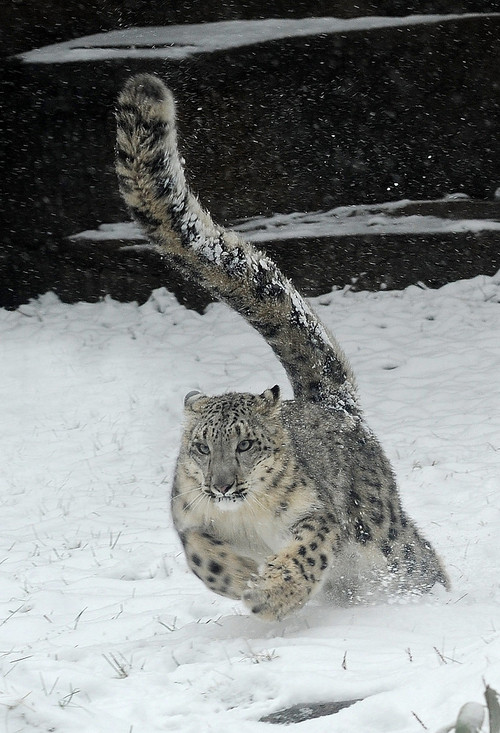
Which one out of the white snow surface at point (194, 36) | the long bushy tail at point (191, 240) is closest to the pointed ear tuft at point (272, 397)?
the long bushy tail at point (191, 240)

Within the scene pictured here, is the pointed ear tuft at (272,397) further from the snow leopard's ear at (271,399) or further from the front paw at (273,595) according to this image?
the front paw at (273,595)

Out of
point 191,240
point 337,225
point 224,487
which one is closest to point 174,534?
point 191,240

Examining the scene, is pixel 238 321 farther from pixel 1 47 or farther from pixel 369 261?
pixel 1 47

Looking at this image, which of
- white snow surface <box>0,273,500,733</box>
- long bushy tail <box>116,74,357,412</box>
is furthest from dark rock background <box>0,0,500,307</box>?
long bushy tail <box>116,74,357,412</box>

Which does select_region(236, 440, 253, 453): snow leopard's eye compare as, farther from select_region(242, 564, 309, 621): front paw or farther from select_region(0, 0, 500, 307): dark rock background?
select_region(0, 0, 500, 307): dark rock background

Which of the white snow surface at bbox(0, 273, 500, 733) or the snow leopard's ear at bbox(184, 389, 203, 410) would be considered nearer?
the white snow surface at bbox(0, 273, 500, 733)

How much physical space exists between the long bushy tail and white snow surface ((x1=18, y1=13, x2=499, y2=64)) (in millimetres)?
8093

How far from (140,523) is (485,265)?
22.8ft

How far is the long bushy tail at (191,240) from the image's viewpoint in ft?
17.1

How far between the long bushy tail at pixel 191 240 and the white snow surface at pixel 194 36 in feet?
26.6

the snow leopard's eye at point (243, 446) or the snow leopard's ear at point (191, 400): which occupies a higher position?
→ the snow leopard's ear at point (191, 400)

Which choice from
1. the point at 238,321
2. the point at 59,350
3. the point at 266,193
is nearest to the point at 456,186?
the point at 266,193

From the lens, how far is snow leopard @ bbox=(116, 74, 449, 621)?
4488 millimetres

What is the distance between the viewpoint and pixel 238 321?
12.9 m
